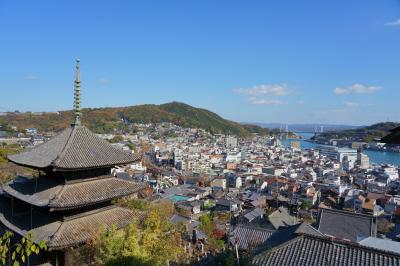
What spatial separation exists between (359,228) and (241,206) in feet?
74.0

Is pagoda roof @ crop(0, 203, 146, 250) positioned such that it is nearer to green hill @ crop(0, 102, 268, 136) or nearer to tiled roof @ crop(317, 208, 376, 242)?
tiled roof @ crop(317, 208, 376, 242)

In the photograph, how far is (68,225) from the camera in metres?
9.15

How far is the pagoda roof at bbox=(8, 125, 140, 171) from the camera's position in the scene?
9.21 m

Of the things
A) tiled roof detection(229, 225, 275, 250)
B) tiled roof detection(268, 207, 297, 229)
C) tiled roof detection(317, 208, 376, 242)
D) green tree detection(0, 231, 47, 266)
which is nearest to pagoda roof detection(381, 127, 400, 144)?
green tree detection(0, 231, 47, 266)

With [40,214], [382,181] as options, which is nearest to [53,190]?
[40,214]

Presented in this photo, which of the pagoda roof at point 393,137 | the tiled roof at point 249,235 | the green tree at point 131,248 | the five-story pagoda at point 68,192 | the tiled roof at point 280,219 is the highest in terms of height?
the pagoda roof at point 393,137

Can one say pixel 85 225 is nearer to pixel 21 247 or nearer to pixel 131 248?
pixel 131 248

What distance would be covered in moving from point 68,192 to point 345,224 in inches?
755

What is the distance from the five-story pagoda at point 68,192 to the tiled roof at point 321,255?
15.2 feet

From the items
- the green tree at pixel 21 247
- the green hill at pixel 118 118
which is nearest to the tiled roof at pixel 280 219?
the green tree at pixel 21 247

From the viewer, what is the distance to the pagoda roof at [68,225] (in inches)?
340

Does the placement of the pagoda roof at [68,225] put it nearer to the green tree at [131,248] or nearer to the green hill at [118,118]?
the green tree at [131,248]

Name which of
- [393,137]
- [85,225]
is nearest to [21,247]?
[393,137]

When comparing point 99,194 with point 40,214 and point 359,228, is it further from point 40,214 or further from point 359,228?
point 359,228
